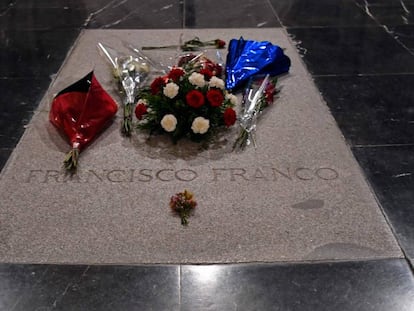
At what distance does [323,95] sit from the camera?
308 cm

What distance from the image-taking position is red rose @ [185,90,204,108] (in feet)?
7.95

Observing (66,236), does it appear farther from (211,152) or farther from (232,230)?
(211,152)

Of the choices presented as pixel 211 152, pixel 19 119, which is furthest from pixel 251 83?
pixel 19 119

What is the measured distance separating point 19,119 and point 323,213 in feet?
5.34

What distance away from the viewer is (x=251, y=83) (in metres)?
3.07

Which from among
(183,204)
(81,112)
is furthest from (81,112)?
(183,204)

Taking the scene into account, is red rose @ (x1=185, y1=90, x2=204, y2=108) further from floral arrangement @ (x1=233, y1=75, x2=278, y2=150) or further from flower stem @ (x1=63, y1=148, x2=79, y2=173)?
flower stem @ (x1=63, y1=148, x2=79, y2=173)

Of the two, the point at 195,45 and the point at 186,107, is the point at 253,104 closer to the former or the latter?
the point at 186,107

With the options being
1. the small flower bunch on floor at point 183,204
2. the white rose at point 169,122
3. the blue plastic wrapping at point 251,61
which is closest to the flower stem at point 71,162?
the white rose at point 169,122

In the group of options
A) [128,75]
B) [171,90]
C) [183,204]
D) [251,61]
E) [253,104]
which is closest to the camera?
[183,204]

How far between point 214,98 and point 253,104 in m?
0.41

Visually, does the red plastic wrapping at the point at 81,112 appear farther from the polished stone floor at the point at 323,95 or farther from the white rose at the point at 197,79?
the white rose at the point at 197,79

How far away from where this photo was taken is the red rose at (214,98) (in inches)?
96.6

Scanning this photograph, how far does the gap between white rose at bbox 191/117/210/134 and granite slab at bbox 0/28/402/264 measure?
0.36ft
